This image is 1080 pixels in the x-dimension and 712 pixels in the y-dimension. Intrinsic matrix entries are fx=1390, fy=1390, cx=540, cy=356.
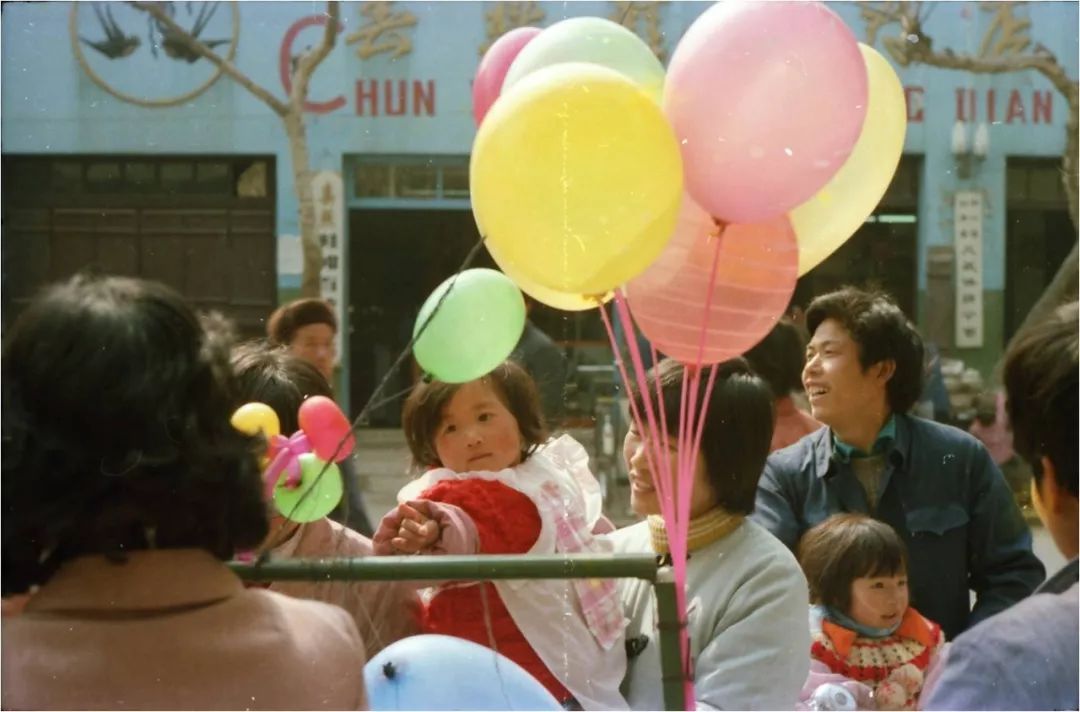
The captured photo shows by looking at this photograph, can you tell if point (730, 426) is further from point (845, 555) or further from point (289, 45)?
point (289, 45)

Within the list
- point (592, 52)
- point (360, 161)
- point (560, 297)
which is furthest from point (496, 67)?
point (360, 161)

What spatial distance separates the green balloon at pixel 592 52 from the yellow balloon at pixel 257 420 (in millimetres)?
520

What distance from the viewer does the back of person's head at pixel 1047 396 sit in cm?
128

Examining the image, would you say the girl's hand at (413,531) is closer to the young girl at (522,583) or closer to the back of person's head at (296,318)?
the young girl at (522,583)

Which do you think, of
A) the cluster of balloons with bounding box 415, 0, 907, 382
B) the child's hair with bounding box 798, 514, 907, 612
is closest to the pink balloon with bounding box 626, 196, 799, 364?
the cluster of balloons with bounding box 415, 0, 907, 382

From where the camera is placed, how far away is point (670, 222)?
1628 mm

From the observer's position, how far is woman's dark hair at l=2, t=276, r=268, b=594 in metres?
1.14

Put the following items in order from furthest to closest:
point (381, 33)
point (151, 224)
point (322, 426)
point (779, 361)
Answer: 1. point (381, 33)
2. point (151, 224)
3. point (779, 361)
4. point (322, 426)

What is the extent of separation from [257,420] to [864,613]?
1.14 metres

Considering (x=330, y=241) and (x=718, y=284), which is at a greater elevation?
(x=718, y=284)

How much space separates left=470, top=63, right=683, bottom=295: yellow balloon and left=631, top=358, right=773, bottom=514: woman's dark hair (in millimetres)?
298

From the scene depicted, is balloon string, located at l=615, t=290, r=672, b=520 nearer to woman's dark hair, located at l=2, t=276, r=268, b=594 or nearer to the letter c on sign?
woman's dark hair, located at l=2, t=276, r=268, b=594

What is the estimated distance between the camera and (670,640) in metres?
1.45

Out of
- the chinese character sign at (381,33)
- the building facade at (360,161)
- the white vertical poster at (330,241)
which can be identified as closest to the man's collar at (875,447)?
the building facade at (360,161)
